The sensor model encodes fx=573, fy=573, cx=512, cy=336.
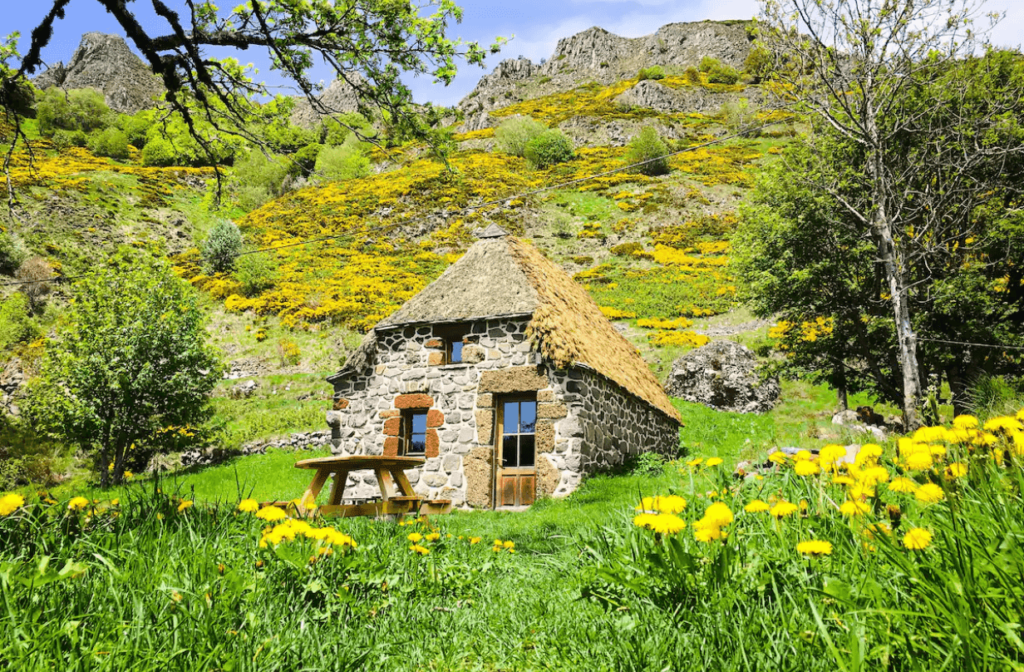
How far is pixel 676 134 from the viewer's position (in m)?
60.2

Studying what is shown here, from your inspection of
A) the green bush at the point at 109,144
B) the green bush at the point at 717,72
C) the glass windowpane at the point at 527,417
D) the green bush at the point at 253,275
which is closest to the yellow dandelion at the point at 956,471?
the glass windowpane at the point at 527,417

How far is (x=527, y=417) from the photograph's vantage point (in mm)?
11070

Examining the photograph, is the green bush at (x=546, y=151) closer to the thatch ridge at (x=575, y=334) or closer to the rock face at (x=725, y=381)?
the rock face at (x=725, y=381)

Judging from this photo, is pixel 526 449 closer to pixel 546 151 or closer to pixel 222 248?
pixel 222 248

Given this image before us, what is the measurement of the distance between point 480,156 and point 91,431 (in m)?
43.5

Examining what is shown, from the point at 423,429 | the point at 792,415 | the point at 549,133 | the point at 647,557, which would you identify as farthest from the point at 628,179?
the point at 647,557

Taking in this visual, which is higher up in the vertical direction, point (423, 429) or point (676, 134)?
point (676, 134)

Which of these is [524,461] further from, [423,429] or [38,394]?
[38,394]

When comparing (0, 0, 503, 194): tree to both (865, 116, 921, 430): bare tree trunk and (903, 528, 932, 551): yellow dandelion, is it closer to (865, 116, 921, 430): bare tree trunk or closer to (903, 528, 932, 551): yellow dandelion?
(903, 528, 932, 551): yellow dandelion

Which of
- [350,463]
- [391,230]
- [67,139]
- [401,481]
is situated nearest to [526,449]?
[401,481]

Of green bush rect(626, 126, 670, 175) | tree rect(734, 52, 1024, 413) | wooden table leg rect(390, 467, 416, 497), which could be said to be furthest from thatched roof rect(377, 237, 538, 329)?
green bush rect(626, 126, 670, 175)

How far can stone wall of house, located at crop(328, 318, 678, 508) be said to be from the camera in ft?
34.4

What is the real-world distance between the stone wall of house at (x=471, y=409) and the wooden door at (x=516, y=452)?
0.73 ft

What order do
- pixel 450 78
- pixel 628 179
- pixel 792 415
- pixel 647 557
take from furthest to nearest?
pixel 628 179
pixel 792 415
pixel 450 78
pixel 647 557
